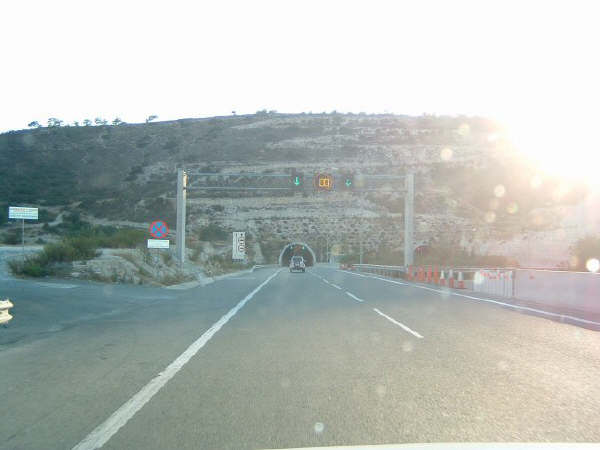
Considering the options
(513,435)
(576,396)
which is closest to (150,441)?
(513,435)

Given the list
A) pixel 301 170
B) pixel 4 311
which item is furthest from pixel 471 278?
pixel 301 170

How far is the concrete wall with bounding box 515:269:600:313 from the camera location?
52.2 ft

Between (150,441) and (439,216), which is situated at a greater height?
(439,216)

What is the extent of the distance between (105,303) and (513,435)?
45.9ft

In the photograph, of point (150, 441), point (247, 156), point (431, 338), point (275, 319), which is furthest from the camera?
point (247, 156)

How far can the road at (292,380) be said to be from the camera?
5.19 m

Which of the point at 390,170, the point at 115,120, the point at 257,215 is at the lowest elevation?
the point at 257,215

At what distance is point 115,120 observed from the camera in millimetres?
120188

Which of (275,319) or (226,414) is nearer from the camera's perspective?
(226,414)

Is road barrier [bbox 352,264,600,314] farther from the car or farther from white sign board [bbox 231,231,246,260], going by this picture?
white sign board [bbox 231,231,246,260]

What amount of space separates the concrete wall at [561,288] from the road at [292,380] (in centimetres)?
341

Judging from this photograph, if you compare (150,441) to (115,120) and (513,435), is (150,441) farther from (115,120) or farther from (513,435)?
(115,120)

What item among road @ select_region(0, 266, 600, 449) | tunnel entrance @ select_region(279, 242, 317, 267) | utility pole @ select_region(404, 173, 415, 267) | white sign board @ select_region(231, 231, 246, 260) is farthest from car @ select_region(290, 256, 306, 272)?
road @ select_region(0, 266, 600, 449)

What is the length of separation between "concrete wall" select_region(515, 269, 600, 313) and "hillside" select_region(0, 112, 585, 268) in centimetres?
4039
